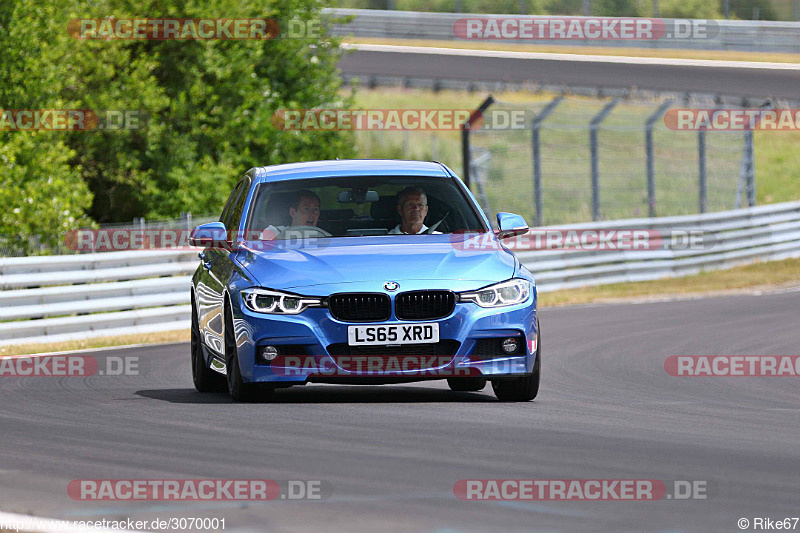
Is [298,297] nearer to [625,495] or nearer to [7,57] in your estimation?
[625,495]

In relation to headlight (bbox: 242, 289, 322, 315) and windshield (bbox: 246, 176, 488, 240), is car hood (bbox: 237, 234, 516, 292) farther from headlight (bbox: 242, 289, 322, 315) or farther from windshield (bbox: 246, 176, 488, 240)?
windshield (bbox: 246, 176, 488, 240)

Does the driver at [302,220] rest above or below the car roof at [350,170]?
below

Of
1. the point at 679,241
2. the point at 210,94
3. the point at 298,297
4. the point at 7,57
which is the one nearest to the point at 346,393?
the point at 298,297

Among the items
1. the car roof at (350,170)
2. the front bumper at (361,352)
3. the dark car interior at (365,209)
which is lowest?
the front bumper at (361,352)

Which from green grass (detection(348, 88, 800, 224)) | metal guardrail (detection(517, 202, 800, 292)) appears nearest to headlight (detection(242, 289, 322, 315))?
metal guardrail (detection(517, 202, 800, 292))

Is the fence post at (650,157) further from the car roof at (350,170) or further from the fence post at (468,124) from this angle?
the car roof at (350,170)

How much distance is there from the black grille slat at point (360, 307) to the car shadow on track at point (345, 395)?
858 millimetres

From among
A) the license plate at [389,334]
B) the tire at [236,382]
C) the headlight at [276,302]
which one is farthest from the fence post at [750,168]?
the headlight at [276,302]

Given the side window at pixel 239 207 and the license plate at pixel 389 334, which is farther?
the side window at pixel 239 207

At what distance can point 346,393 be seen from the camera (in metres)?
10.7

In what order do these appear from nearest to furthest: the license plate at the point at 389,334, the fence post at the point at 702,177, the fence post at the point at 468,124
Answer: the license plate at the point at 389,334
the fence post at the point at 468,124
the fence post at the point at 702,177

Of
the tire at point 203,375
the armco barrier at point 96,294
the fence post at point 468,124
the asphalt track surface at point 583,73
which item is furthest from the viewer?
the asphalt track surface at point 583,73

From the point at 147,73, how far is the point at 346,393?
57.9ft

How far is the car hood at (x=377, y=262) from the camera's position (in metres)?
9.39
